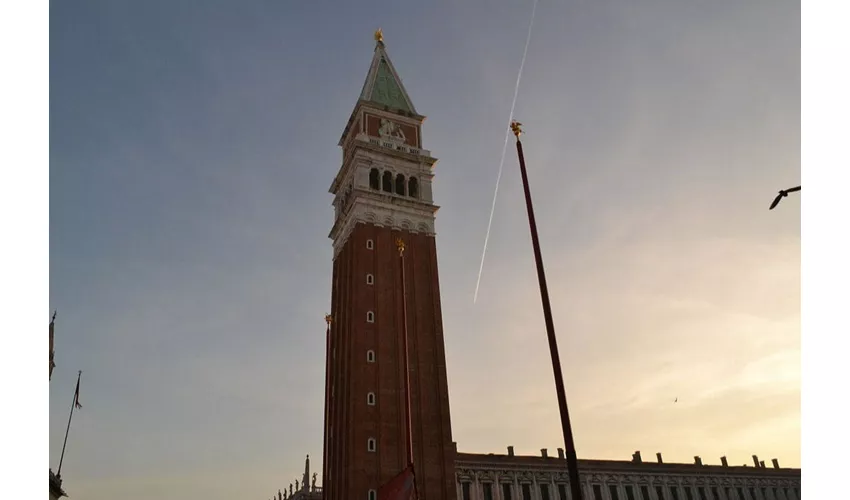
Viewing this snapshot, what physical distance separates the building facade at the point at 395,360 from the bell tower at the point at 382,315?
3.9 inches

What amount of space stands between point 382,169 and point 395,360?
19.4m

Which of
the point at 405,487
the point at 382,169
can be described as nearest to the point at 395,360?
the point at 382,169

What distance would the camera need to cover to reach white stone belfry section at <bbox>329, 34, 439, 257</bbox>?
188 feet

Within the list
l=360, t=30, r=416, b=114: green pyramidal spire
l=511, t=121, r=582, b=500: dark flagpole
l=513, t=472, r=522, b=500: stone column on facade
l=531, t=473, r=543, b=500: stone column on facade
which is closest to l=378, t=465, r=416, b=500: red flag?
l=511, t=121, r=582, b=500: dark flagpole

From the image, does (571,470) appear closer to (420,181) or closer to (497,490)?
(497,490)

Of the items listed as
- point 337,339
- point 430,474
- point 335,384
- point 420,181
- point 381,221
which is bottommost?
point 430,474

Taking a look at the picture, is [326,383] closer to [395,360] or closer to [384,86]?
[395,360]

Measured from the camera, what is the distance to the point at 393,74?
70.8m

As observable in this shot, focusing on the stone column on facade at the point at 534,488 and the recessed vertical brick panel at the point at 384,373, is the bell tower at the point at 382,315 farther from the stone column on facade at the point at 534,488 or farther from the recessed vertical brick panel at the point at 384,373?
the stone column on facade at the point at 534,488

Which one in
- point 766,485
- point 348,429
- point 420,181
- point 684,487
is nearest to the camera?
point 348,429

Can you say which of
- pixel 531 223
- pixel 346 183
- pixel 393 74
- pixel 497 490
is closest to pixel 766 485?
pixel 497 490

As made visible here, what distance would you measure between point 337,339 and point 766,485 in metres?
56.2

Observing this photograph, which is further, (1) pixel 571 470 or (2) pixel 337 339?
(2) pixel 337 339

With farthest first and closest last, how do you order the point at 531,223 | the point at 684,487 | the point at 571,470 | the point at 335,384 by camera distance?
the point at 684,487, the point at 335,384, the point at 531,223, the point at 571,470
